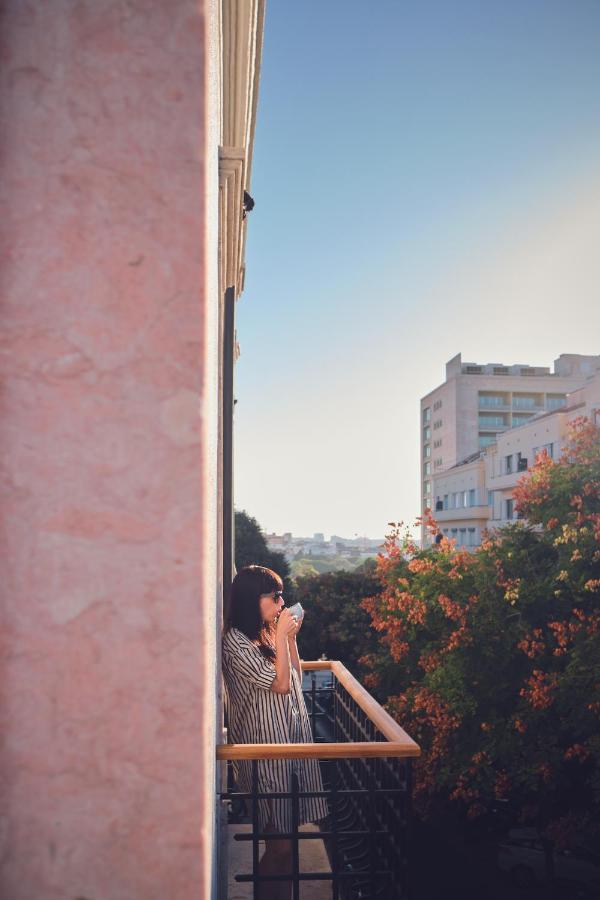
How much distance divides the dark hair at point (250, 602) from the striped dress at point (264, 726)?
11cm

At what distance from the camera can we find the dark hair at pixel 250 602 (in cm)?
328

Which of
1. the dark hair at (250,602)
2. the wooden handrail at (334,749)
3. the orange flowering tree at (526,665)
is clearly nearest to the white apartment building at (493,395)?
the orange flowering tree at (526,665)

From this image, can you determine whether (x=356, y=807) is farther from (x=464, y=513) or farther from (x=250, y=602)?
(x=464, y=513)

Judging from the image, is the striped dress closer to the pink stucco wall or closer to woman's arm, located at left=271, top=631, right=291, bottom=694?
woman's arm, located at left=271, top=631, right=291, bottom=694

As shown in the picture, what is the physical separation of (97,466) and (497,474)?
46106 millimetres

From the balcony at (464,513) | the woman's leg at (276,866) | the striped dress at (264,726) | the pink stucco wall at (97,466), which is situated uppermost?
the pink stucco wall at (97,466)

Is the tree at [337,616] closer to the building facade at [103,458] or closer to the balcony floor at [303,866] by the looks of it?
the balcony floor at [303,866]

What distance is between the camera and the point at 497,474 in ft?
148

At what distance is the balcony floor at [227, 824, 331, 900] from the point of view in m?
3.44

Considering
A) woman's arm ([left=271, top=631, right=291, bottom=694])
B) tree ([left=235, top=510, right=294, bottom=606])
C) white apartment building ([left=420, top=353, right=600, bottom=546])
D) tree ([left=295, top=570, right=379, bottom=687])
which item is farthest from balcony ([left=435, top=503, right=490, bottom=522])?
woman's arm ([left=271, top=631, right=291, bottom=694])

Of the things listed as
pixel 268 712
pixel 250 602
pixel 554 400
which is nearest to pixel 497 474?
pixel 554 400

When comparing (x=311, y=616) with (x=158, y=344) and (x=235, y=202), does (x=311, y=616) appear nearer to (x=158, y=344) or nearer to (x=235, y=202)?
(x=235, y=202)

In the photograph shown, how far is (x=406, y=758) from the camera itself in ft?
8.81

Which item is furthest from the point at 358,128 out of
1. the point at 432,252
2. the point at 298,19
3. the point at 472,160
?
the point at 432,252
